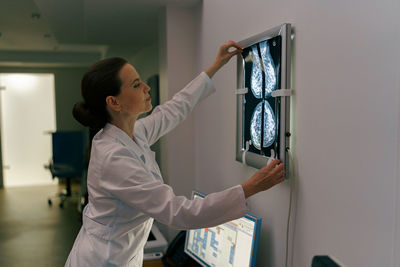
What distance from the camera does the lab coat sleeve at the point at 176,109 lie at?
5.63 ft

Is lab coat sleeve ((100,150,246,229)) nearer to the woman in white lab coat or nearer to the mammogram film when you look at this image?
the woman in white lab coat

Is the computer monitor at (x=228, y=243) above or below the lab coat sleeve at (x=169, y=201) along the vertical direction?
below

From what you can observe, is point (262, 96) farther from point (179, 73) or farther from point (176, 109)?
point (179, 73)

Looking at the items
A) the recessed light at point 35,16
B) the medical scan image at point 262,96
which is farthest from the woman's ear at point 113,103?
the recessed light at point 35,16

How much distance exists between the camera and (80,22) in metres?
3.50

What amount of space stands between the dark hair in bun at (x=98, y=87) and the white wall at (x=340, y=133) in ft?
2.05

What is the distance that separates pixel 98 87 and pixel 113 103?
77 millimetres

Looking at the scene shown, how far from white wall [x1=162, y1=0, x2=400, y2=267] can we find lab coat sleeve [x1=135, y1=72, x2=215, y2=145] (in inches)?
11.2

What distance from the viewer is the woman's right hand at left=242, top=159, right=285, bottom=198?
1157 millimetres

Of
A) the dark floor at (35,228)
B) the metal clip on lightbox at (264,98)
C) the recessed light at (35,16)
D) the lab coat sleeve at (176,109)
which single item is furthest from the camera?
the recessed light at (35,16)

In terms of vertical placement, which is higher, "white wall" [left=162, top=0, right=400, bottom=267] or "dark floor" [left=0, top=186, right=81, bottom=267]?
"white wall" [left=162, top=0, right=400, bottom=267]

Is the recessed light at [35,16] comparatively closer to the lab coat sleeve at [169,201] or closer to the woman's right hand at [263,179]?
the lab coat sleeve at [169,201]

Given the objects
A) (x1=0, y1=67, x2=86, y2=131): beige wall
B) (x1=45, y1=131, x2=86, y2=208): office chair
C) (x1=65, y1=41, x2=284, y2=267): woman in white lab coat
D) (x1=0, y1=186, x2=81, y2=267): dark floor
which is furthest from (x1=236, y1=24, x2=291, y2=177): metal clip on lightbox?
(x1=0, y1=67, x2=86, y2=131): beige wall

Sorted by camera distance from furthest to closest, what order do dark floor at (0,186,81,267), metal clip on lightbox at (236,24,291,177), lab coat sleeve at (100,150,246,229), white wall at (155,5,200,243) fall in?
dark floor at (0,186,81,267), white wall at (155,5,200,243), metal clip on lightbox at (236,24,291,177), lab coat sleeve at (100,150,246,229)
